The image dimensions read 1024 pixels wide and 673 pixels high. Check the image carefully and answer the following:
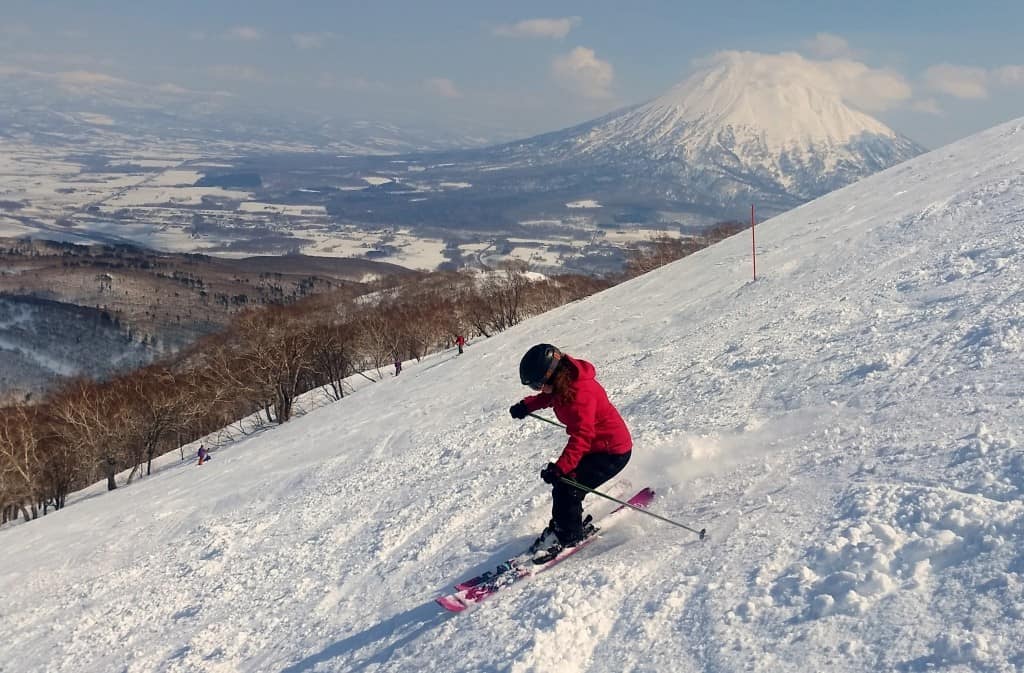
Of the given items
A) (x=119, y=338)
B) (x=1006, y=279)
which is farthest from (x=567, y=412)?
(x=119, y=338)

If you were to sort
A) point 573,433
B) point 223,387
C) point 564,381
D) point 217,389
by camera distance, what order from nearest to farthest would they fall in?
point 564,381 → point 573,433 → point 217,389 → point 223,387

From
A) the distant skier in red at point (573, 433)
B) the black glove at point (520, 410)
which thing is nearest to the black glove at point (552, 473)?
the distant skier in red at point (573, 433)

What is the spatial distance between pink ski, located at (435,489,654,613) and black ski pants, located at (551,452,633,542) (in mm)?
173

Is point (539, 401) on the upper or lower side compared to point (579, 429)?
upper

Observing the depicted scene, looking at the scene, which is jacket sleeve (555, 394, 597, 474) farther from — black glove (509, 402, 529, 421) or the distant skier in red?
black glove (509, 402, 529, 421)

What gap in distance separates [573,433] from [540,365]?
65 cm

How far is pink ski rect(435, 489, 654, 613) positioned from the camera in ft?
17.7

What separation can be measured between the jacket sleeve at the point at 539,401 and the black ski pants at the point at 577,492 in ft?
1.97

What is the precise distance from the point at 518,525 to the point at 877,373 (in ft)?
14.5

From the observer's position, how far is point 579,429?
539cm

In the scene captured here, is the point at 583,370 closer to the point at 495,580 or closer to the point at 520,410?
the point at 520,410

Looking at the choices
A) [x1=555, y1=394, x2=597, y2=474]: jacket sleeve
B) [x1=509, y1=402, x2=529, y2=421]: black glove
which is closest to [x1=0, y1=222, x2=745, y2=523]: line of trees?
[x1=509, y1=402, x2=529, y2=421]: black glove

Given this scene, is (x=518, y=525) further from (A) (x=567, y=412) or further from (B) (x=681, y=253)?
(B) (x=681, y=253)

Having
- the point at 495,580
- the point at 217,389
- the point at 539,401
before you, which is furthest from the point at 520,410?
the point at 217,389
